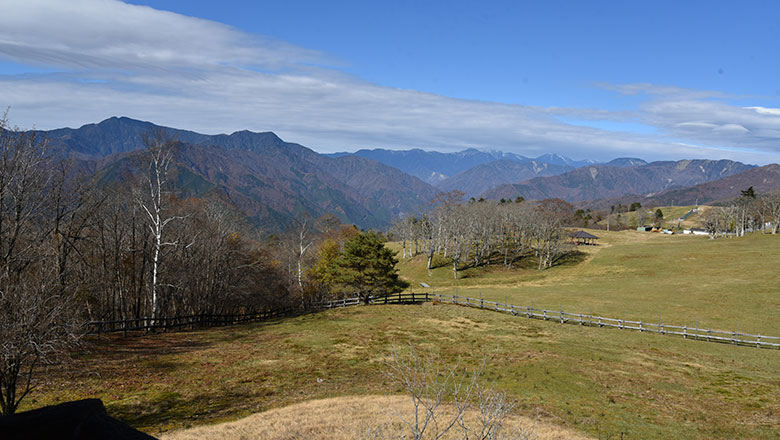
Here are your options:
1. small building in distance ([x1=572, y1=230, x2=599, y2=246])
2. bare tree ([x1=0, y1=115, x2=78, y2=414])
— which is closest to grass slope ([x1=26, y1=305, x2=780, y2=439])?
bare tree ([x1=0, y1=115, x2=78, y2=414])

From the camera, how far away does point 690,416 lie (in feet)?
62.8

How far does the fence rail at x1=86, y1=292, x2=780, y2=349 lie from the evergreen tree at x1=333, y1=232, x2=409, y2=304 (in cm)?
269

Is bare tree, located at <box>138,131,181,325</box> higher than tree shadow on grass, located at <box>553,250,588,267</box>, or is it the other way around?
bare tree, located at <box>138,131,181,325</box>

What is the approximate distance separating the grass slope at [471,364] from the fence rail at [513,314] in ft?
5.82

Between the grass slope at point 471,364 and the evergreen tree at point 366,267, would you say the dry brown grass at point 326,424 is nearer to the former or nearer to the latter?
the grass slope at point 471,364

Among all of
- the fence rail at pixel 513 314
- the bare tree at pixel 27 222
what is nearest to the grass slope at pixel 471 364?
the fence rail at pixel 513 314

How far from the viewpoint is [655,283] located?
59.5m

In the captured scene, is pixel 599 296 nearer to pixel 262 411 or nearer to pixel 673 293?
pixel 673 293

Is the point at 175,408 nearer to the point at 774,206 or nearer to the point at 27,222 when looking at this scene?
the point at 27,222

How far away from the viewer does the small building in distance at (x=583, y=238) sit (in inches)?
3998

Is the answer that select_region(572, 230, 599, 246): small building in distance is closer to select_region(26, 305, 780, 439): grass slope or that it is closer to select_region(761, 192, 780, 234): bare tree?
select_region(761, 192, 780, 234): bare tree

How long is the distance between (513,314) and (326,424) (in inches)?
1207

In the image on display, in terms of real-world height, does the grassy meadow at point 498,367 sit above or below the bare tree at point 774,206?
below

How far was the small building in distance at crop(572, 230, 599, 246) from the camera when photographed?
101556mm
